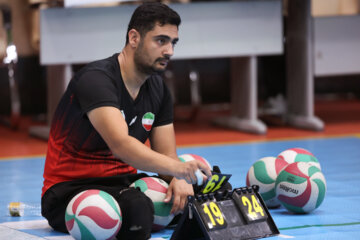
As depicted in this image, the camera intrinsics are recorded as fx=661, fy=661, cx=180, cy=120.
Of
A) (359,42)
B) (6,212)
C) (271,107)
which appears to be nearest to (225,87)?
(271,107)

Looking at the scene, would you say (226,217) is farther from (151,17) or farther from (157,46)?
(151,17)

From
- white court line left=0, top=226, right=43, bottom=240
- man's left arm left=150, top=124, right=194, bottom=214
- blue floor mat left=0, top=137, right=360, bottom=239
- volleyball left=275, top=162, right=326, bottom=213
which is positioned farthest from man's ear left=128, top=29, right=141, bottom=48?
volleyball left=275, top=162, right=326, bottom=213

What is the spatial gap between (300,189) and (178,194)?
30.3 inches

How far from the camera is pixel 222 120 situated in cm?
813

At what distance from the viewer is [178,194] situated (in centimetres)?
320

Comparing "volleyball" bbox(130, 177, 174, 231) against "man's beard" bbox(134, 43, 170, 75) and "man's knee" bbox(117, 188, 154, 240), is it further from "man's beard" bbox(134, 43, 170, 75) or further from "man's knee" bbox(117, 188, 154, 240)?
"man's beard" bbox(134, 43, 170, 75)

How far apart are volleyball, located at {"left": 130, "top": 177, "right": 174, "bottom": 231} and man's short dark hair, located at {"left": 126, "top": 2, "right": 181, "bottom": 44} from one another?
2.45 ft

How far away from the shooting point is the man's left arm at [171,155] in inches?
126

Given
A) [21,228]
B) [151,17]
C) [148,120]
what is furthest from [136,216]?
[151,17]

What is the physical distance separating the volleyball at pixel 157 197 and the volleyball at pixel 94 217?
10.2 inches

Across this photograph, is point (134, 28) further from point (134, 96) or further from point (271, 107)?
point (271, 107)

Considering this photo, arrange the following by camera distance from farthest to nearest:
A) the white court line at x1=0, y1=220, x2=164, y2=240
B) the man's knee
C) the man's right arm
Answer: the white court line at x1=0, y1=220, x2=164, y2=240
the man's knee
the man's right arm

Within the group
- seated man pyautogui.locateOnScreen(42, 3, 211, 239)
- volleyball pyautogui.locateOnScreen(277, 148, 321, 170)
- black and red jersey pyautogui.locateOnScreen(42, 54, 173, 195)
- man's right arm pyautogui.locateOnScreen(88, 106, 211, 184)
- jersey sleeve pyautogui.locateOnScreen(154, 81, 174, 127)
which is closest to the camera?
man's right arm pyautogui.locateOnScreen(88, 106, 211, 184)

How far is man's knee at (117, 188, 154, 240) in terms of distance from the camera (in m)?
3.03
